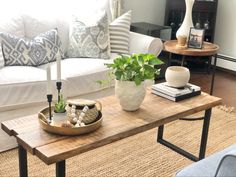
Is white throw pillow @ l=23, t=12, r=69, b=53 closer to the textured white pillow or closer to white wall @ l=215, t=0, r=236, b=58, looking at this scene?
the textured white pillow

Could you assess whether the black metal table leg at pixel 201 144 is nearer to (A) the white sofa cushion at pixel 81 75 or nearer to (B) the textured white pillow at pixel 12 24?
(A) the white sofa cushion at pixel 81 75

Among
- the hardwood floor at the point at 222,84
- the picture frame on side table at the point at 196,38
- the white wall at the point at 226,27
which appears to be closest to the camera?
the picture frame on side table at the point at 196,38

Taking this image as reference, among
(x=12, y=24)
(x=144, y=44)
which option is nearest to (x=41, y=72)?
(x=12, y=24)

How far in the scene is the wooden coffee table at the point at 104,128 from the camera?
156 centimetres

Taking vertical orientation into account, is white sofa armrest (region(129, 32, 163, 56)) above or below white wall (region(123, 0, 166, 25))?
below

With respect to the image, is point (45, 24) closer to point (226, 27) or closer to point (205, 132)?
point (205, 132)

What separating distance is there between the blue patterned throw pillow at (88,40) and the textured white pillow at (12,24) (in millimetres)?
428

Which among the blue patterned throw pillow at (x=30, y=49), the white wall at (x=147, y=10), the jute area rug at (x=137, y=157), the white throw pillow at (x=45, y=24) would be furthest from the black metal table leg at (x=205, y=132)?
the white wall at (x=147, y=10)

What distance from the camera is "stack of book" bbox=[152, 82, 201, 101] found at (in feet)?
7.13

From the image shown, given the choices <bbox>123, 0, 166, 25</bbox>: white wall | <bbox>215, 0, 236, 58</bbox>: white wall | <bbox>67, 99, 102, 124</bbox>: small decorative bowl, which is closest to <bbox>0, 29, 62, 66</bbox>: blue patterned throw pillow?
<bbox>67, 99, 102, 124</bbox>: small decorative bowl

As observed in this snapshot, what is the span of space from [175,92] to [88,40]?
44.8 inches

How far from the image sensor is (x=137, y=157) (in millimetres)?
2453

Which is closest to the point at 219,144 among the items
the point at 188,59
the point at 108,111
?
the point at 108,111

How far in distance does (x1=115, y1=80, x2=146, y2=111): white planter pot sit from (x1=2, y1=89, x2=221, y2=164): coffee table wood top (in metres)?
0.04
